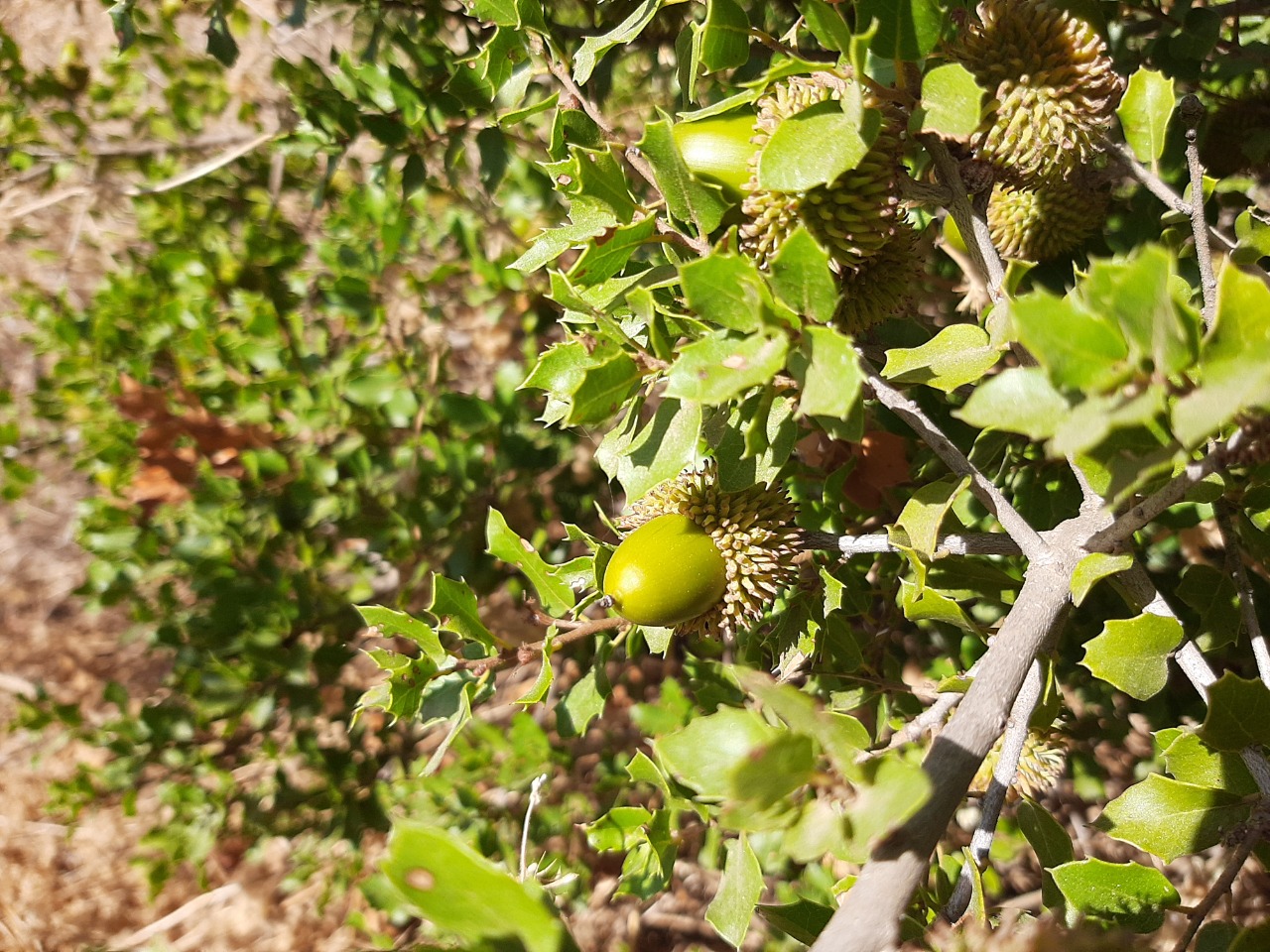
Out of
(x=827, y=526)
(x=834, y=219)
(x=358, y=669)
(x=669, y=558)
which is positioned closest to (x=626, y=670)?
(x=827, y=526)

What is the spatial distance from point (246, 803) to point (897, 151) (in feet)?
7.26

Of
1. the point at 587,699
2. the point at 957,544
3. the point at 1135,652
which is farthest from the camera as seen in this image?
the point at 587,699

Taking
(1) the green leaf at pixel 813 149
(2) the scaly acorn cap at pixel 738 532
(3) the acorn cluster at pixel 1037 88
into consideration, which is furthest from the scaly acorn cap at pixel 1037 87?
(2) the scaly acorn cap at pixel 738 532

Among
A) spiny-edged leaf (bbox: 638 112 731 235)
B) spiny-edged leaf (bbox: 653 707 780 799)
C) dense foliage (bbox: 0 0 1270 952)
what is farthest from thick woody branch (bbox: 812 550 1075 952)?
spiny-edged leaf (bbox: 638 112 731 235)

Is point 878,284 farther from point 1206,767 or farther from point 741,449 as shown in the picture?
point 1206,767

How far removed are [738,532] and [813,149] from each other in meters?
0.50

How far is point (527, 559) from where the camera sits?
117 centimetres

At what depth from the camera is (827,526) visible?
1585mm

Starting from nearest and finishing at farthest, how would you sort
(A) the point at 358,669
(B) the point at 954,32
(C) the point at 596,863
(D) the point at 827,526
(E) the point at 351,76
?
(B) the point at 954,32, (D) the point at 827,526, (E) the point at 351,76, (C) the point at 596,863, (A) the point at 358,669

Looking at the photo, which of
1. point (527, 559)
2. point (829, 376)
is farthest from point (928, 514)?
point (527, 559)

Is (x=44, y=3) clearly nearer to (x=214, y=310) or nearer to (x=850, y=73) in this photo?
(x=214, y=310)

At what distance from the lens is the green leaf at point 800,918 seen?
920 mm

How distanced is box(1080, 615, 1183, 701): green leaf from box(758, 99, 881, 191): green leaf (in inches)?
19.5

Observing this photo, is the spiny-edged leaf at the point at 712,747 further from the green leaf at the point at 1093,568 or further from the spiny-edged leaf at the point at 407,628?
the spiny-edged leaf at the point at 407,628
